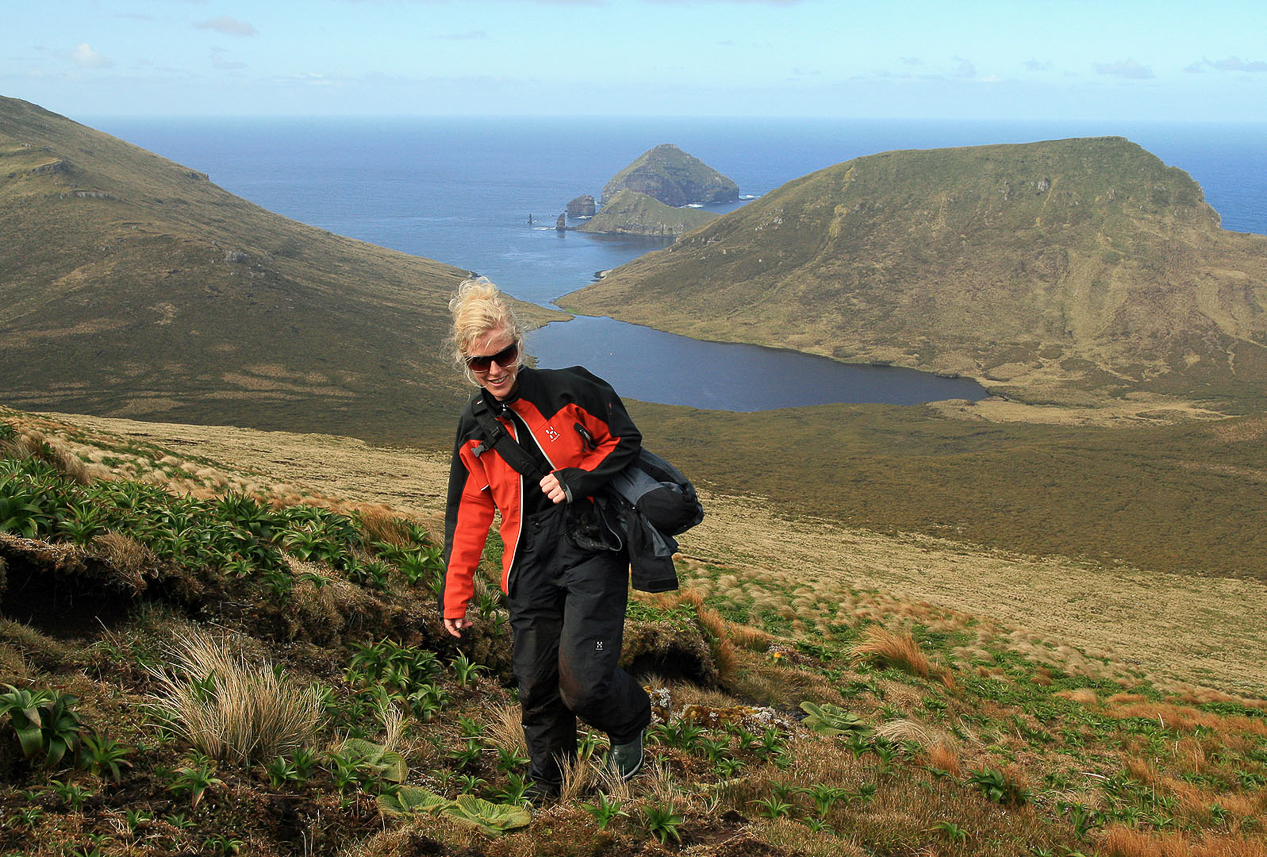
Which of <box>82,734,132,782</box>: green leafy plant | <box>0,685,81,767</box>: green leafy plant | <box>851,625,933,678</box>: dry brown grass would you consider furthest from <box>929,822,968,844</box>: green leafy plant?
<box>851,625,933,678</box>: dry brown grass

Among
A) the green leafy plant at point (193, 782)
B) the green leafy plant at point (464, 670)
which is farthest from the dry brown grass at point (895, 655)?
the green leafy plant at point (193, 782)

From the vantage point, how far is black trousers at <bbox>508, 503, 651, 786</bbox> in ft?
15.9

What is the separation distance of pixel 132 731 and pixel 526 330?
3127 mm

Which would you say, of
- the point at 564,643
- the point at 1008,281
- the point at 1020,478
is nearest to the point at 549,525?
the point at 564,643

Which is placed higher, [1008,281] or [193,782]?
[1008,281]

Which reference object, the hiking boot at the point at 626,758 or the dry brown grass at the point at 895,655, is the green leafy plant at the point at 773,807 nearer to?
the hiking boot at the point at 626,758

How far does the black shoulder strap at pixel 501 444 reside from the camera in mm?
4953

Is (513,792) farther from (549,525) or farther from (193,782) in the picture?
(193,782)

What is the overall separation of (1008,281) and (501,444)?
583ft

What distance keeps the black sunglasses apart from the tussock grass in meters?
2.21

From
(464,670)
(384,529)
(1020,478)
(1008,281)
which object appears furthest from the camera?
(1008,281)

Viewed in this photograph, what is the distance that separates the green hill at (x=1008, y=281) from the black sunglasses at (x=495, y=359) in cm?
13327

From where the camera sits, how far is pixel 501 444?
16.4 feet

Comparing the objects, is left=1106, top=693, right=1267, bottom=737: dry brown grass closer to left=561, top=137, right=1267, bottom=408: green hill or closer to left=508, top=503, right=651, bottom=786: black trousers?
left=508, top=503, right=651, bottom=786: black trousers
